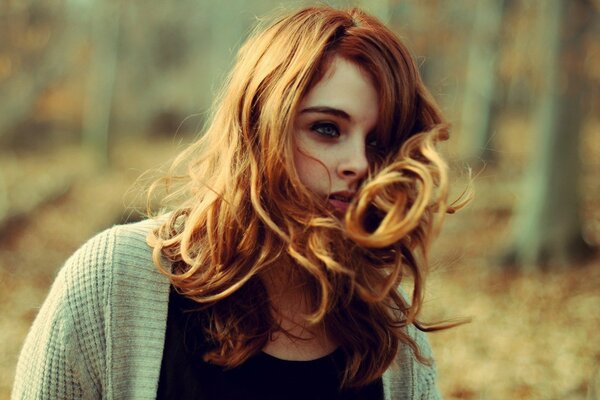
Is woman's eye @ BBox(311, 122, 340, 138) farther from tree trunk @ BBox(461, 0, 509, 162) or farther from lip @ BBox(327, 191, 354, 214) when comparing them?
tree trunk @ BBox(461, 0, 509, 162)

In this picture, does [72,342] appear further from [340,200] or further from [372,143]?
[372,143]

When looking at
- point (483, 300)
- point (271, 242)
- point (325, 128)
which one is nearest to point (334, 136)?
point (325, 128)

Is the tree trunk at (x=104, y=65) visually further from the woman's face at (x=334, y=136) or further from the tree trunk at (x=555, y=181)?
the woman's face at (x=334, y=136)

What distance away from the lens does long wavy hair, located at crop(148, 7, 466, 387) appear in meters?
1.92

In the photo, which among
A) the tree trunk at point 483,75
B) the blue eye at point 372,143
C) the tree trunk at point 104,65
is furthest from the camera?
the tree trunk at point 104,65

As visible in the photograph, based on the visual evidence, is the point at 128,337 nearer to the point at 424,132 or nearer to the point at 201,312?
the point at 201,312

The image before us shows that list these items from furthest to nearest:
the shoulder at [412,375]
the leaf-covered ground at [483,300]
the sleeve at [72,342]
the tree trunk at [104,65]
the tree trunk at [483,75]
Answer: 1. the tree trunk at [104,65]
2. the tree trunk at [483,75]
3. the leaf-covered ground at [483,300]
4. the shoulder at [412,375]
5. the sleeve at [72,342]

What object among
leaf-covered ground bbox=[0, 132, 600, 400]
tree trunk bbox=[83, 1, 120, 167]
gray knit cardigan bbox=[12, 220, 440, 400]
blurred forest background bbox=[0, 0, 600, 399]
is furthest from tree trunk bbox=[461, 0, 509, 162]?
gray knit cardigan bbox=[12, 220, 440, 400]

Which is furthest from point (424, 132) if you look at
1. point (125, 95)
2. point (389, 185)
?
point (125, 95)

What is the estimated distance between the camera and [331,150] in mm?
1983

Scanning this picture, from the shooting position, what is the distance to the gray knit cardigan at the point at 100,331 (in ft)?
6.19

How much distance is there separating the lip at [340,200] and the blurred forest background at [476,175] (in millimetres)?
670

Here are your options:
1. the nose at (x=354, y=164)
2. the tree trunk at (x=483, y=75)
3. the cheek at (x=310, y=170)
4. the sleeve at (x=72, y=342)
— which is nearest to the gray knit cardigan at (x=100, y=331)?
the sleeve at (x=72, y=342)

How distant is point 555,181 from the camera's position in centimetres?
896
